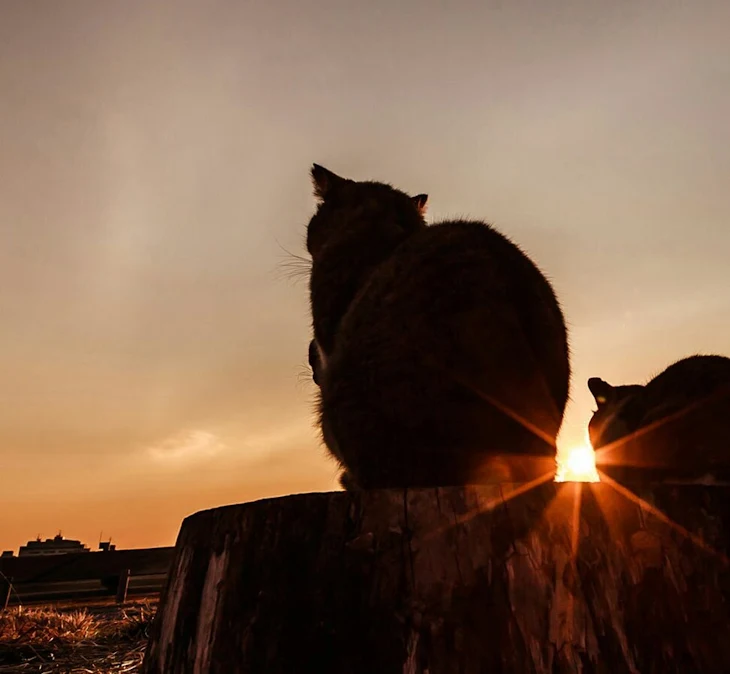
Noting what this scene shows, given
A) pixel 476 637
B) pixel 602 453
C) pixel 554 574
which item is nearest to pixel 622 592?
pixel 554 574

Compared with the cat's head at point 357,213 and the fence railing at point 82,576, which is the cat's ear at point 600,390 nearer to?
the cat's head at point 357,213

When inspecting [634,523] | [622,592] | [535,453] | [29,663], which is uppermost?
[535,453]

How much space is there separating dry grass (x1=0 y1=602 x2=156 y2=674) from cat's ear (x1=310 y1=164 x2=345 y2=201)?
4433mm

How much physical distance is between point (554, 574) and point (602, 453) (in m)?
3.70

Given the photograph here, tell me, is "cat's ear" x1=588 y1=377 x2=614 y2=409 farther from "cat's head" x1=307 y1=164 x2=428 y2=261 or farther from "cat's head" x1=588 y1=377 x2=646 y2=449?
"cat's head" x1=307 y1=164 x2=428 y2=261

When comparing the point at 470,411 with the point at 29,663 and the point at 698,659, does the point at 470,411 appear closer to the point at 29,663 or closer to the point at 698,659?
the point at 698,659

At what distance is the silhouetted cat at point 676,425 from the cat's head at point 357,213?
2152mm

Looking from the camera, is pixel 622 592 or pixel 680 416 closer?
pixel 622 592

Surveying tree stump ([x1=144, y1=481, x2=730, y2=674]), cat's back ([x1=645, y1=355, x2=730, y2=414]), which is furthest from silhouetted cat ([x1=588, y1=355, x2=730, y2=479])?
tree stump ([x1=144, y1=481, x2=730, y2=674])

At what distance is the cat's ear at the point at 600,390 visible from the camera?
5539 millimetres

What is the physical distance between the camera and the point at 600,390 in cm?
566

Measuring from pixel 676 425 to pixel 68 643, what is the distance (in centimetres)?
632

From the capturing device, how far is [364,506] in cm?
139

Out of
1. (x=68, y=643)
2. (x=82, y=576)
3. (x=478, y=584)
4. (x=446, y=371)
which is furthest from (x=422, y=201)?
(x=82, y=576)
